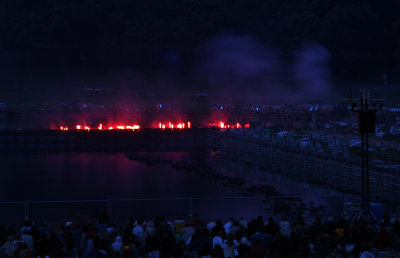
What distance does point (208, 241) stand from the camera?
8.82 metres

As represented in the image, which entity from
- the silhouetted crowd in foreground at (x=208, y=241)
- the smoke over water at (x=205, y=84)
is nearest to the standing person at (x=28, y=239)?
the silhouetted crowd in foreground at (x=208, y=241)

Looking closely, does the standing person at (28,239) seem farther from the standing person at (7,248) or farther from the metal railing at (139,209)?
the metal railing at (139,209)

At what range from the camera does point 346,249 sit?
8680 mm

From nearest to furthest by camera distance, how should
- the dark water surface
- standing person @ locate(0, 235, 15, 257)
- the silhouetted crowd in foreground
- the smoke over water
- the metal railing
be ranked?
the silhouetted crowd in foreground, standing person @ locate(0, 235, 15, 257), the metal railing, the dark water surface, the smoke over water

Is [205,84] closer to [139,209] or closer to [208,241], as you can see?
[139,209]

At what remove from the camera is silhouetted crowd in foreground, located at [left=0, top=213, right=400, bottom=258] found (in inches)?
330

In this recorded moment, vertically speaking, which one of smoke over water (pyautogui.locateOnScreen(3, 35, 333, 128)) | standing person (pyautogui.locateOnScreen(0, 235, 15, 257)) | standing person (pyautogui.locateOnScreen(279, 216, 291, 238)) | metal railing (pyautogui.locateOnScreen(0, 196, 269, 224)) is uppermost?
smoke over water (pyautogui.locateOnScreen(3, 35, 333, 128))

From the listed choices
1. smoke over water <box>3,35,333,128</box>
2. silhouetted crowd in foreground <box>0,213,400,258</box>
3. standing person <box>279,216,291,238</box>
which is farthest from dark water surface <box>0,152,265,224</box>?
smoke over water <box>3,35,333,128</box>

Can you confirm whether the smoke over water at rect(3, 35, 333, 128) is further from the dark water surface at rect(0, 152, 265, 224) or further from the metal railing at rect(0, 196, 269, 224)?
the metal railing at rect(0, 196, 269, 224)

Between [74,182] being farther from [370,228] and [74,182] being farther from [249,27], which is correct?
[249,27]

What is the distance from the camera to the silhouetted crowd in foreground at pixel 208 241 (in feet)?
27.5

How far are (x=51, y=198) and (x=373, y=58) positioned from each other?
53.8 metres

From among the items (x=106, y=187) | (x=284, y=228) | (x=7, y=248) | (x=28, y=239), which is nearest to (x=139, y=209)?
(x=106, y=187)

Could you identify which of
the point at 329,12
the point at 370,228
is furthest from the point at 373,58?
the point at 370,228
